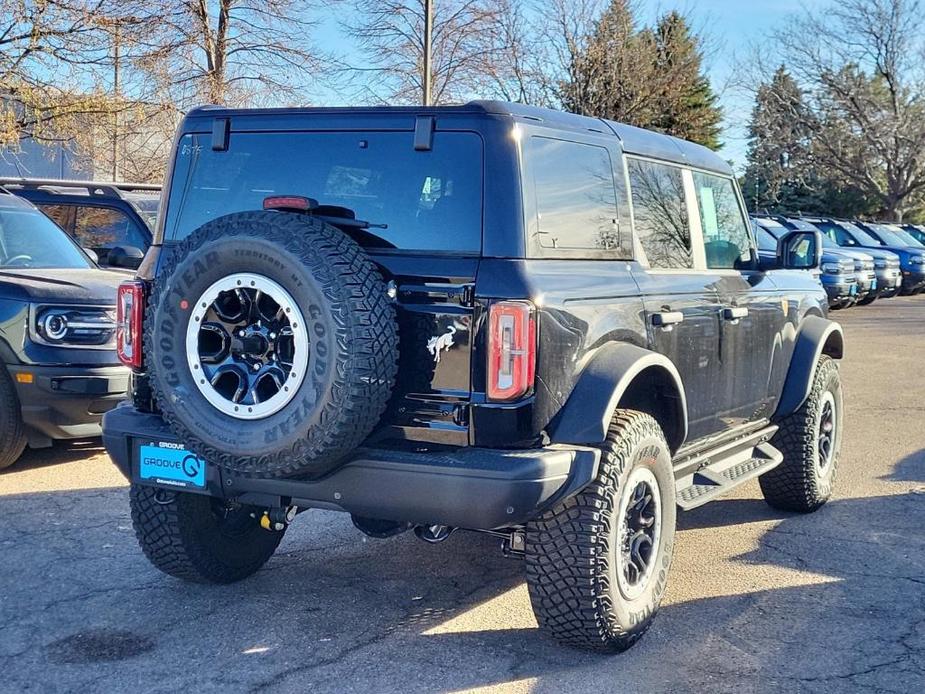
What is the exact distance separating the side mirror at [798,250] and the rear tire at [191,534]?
3.23 metres

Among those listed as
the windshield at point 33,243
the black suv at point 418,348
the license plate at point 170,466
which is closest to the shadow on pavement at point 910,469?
the black suv at point 418,348

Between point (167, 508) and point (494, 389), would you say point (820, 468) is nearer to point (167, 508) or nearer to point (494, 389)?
point (494, 389)

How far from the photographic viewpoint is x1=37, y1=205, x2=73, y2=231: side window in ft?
31.4

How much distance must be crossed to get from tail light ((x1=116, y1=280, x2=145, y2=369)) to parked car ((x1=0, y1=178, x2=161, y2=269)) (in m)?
5.03

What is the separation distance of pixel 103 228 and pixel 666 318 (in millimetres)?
6600

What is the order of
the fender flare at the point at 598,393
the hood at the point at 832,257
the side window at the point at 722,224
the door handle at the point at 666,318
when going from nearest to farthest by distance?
1. the fender flare at the point at 598,393
2. the door handle at the point at 666,318
3. the side window at the point at 722,224
4. the hood at the point at 832,257

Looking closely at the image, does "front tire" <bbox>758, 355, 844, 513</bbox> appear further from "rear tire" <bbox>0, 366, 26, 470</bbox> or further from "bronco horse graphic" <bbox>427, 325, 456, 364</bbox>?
"rear tire" <bbox>0, 366, 26, 470</bbox>

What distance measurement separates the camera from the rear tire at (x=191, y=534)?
4.60m

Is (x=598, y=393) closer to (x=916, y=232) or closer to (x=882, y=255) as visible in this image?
(x=882, y=255)

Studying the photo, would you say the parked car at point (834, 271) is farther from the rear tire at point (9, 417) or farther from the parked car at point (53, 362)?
the rear tire at point (9, 417)

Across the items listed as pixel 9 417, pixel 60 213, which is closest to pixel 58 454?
pixel 9 417

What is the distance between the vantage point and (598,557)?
394 cm

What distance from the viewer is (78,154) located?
20.2m

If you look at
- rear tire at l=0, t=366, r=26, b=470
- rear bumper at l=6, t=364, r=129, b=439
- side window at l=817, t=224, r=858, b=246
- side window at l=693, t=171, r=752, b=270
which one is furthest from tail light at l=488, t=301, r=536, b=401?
side window at l=817, t=224, r=858, b=246
